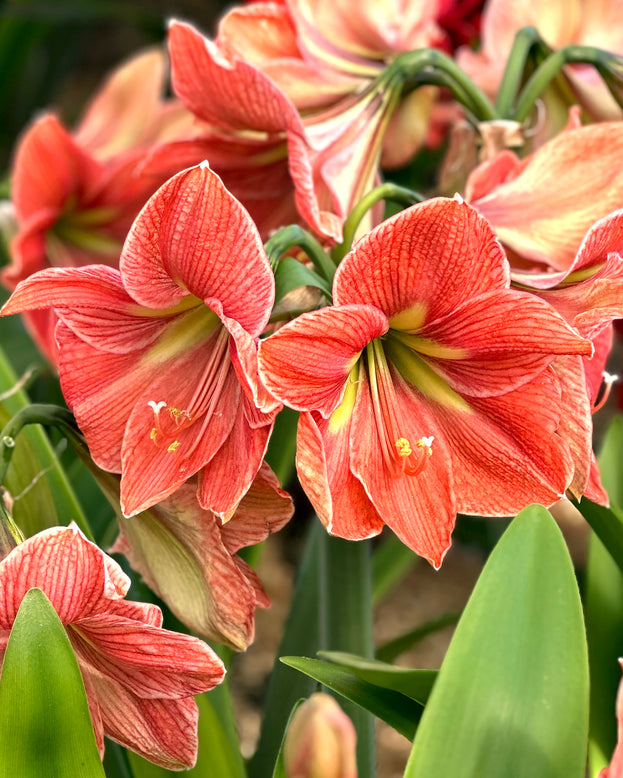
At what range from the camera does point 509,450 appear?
49 cm

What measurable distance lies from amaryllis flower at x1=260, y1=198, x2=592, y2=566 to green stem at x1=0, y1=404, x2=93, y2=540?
0.49 feet

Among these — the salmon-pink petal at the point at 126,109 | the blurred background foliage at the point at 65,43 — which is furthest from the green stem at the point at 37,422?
the blurred background foliage at the point at 65,43

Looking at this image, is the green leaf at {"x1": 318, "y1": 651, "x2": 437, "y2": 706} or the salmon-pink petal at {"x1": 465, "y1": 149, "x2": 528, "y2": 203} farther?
the salmon-pink petal at {"x1": 465, "y1": 149, "x2": 528, "y2": 203}

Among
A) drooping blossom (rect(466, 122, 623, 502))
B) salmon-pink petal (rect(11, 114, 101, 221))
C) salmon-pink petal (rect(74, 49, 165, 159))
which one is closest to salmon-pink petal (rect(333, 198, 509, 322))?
Answer: drooping blossom (rect(466, 122, 623, 502))

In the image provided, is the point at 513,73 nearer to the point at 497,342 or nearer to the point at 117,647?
the point at 497,342

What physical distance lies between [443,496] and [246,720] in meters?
0.67

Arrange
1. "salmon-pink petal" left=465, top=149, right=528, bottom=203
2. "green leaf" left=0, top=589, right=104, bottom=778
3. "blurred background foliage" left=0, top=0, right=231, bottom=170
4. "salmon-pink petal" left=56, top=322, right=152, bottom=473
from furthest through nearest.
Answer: "blurred background foliage" left=0, top=0, right=231, bottom=170 < "salmon-pink petal" left=465, top=149, right=528, bottom=203 < "salmon-pink petal" left=56, top=322, right=152, bottom=473 < "green leaf" left=0, top=589, right=104, bottom=778

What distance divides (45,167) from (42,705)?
0.58 metres

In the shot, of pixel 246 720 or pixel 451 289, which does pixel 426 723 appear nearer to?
pixel 451 289

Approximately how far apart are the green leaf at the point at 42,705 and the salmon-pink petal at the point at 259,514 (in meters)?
0.12

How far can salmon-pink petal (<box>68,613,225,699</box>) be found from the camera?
42 centimetres

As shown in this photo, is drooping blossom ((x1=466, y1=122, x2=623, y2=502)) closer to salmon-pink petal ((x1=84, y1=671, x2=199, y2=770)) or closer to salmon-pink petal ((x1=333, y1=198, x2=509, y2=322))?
salmon-pink petal ((x1=333, y1=198, x2=509, y2=322))

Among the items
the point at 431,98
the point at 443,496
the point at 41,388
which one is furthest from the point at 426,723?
the point at 41,388

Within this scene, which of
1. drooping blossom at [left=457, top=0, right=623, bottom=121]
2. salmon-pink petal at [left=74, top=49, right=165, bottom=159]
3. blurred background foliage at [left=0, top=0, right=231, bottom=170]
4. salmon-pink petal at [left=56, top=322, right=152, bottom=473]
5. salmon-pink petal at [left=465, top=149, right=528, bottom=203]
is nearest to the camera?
salmon-pink petal at [left=56, top=322, right=152, bottom=473]
